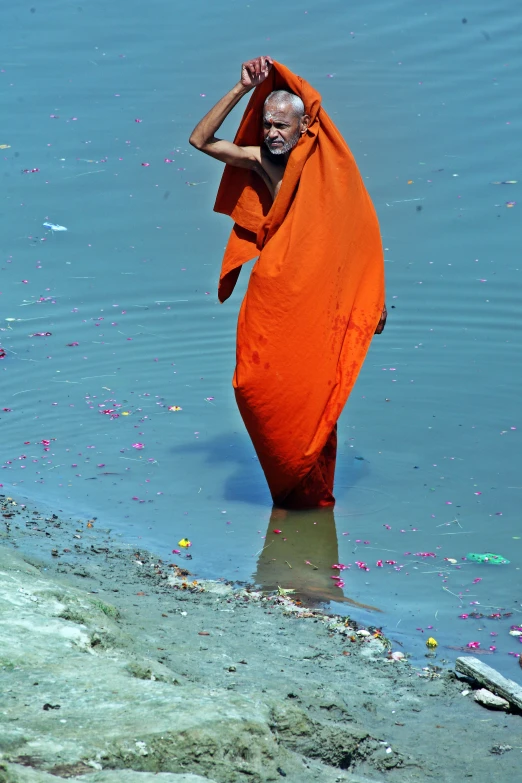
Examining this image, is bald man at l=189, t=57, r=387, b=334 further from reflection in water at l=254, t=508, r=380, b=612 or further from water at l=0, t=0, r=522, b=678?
water at l=0, t=0, r=522, b=678

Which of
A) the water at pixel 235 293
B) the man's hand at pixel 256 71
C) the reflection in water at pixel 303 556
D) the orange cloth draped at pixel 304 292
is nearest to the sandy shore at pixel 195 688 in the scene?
the reflection in water at pixel 303 556

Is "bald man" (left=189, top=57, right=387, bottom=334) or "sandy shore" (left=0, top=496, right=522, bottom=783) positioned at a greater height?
"bald man" (left=189, top=57, right=387, bottom=334)

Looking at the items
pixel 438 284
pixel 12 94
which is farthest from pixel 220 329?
pixel 12 94

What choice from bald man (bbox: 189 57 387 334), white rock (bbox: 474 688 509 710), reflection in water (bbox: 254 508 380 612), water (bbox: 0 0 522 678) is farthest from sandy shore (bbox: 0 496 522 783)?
bald man (bbox: 189 57 387 334)

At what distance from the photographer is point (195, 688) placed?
11.8 ft

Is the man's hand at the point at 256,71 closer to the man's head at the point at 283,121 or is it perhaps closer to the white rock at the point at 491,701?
the man's head at the point at 283,121

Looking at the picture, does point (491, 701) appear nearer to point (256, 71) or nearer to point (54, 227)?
point (256, 71)

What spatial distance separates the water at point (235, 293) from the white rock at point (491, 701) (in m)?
0.55

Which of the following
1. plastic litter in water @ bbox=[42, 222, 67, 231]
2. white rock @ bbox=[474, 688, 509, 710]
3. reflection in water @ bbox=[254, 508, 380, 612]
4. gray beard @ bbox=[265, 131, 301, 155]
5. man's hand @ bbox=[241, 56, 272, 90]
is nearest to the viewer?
white rock @ bbox=[474, 688, 509, 710]

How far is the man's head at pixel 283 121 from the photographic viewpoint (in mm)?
5863

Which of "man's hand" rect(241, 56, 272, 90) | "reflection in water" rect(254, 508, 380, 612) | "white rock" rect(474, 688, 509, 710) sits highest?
"man's hand" rect(241, 56, 272, 90)

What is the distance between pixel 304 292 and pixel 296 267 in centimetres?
13

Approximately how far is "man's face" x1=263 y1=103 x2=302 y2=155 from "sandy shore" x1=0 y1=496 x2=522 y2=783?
203 centimetres

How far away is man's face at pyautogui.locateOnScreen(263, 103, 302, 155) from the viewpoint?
586 cm
